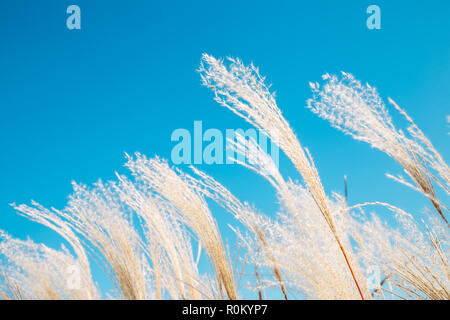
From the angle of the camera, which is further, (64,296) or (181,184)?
(64,296)

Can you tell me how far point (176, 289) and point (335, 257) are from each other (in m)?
1.05

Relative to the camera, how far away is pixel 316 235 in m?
1.46

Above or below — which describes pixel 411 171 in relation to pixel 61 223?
below

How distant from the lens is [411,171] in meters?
1.24

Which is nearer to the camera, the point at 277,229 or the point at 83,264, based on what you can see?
the point at 277,229

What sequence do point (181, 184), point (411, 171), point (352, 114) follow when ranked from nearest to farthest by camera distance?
point (411, 171), point (352, 114), point (181, 184)

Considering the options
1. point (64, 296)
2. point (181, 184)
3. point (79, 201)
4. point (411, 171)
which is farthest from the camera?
point (64, 296)
